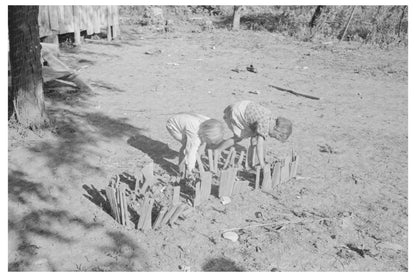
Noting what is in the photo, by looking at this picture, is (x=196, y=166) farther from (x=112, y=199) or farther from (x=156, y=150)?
(x=112, y=199)

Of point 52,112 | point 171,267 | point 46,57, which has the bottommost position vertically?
point 171,267

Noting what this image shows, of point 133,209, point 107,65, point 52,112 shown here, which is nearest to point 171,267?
point 133,209

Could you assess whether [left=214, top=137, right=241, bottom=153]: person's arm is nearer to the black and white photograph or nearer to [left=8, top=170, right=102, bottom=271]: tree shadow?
the black and white photograph

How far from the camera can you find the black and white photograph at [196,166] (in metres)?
3.61

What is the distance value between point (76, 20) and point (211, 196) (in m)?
9.29

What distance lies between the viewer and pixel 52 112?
6.71 metres

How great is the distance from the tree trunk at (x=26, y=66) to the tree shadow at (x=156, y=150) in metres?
1.45

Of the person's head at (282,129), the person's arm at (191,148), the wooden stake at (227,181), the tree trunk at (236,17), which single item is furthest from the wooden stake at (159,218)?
the tree trunk at (236,17)

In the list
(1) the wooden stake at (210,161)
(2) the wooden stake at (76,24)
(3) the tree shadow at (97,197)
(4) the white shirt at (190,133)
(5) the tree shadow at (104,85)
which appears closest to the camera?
(3) the tree shadow at (97,197)

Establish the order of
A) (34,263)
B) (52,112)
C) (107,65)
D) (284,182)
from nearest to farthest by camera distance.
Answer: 1. (34,263)
2. (284,182)
3. (52,112)
4. (107,65)

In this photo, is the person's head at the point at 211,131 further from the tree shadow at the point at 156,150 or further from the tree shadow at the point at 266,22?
the tree shadow at the point at 266,22

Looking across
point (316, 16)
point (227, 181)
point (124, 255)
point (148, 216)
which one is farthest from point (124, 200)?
point (316, 16)

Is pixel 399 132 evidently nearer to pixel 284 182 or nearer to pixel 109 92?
pixel 284 182
